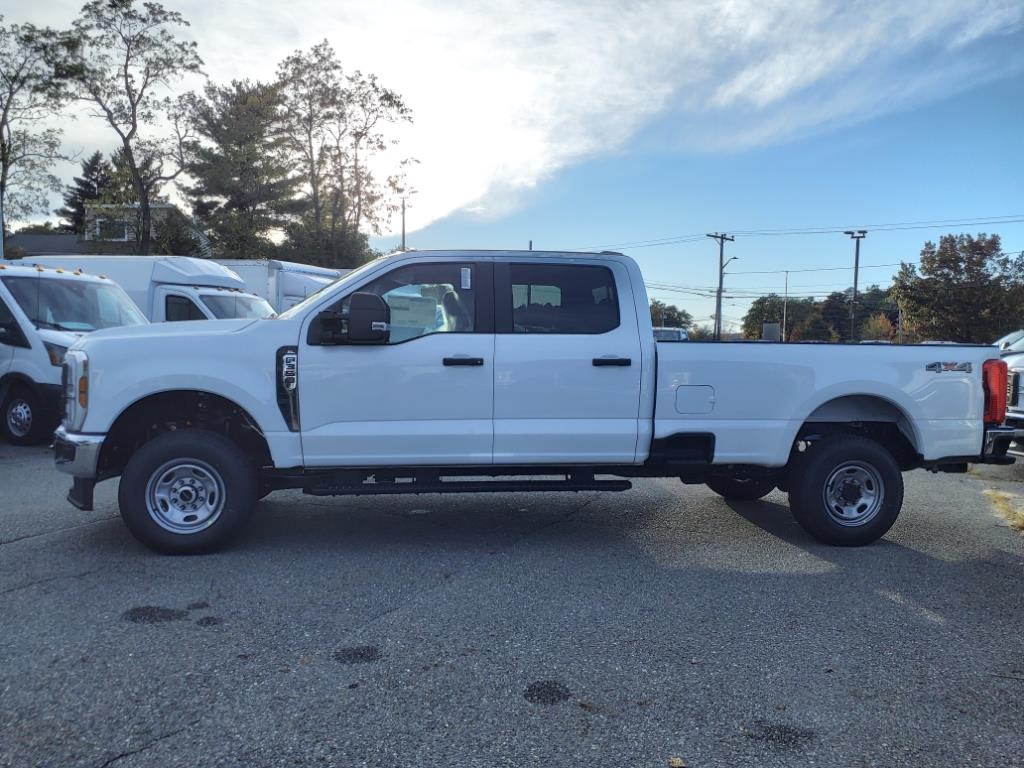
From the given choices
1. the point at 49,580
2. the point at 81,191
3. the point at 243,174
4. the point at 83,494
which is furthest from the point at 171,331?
the point at 81,191

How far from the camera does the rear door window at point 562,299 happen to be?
591 centimetres

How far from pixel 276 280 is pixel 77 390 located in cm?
1406

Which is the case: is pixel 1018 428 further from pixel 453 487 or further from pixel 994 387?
pixel 453 487

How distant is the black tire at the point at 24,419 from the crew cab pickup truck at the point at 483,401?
595cm

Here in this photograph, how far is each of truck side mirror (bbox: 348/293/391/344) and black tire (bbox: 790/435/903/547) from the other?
326 cm

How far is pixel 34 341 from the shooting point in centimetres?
1077

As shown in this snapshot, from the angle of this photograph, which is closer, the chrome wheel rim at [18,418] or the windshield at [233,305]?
the chrome wheel rim at [18,418]

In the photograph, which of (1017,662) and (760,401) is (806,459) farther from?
(1017,662)

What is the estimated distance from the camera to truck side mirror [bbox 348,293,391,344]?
5.46 m

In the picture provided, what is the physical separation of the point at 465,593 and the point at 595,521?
7.41 ft

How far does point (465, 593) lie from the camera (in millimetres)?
4914

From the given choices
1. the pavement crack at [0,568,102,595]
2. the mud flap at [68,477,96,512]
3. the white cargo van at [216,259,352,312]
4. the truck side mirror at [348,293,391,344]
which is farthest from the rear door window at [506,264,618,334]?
the white cargo van at [216,259,352,312]

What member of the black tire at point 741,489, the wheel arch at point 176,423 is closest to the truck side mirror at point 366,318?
the wheel arch at point 176,423

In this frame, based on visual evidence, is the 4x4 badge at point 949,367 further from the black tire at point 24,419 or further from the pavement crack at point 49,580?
the black tire at point 24,419
